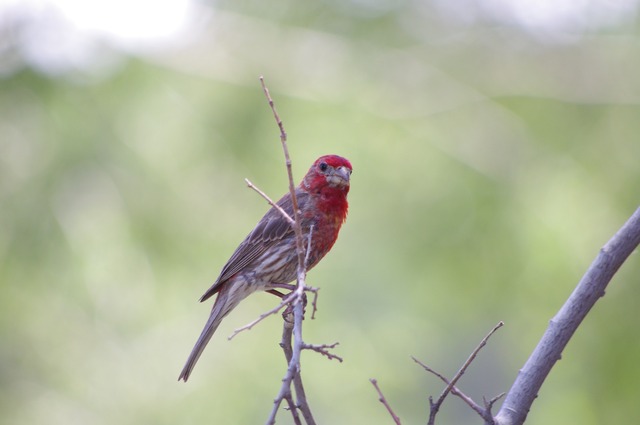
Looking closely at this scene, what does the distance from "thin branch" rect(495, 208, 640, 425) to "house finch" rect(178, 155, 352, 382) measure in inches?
76.6

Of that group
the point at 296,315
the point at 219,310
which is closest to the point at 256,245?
the point at 219,310

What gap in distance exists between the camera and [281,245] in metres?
5.01

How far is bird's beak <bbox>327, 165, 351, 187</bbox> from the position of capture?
4.80 metres

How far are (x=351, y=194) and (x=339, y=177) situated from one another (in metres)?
2.97

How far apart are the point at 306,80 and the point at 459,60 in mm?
1401

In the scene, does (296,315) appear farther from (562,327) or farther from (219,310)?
(219,310)

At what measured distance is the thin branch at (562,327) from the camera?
9.35 ft

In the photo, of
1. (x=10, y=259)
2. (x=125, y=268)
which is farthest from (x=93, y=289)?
(x=10, y=259)

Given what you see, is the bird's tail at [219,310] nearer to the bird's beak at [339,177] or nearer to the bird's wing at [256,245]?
the bird's wing at [256,245]

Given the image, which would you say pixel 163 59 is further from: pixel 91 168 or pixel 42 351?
pixel 42 351

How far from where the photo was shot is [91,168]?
7078 mm

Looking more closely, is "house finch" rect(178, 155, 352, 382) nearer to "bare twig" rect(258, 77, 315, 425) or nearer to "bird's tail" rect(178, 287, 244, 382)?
"bird's tail" rect(178, 287, 244, 382)

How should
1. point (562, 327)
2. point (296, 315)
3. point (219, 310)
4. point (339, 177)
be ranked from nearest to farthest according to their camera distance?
point (296, 315)
point (562, 327)
point (339, 177)
point (219, 310)

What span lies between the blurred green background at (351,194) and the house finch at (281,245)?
155cm
